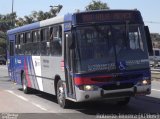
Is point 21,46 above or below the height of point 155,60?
above

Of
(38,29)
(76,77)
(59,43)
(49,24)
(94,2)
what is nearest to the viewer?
(76,77)

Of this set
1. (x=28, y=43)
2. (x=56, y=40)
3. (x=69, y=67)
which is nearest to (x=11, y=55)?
(x=28, y=43)

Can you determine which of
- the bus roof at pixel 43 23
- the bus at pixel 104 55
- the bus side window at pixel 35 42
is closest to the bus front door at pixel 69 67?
the bus at pixel 104 55

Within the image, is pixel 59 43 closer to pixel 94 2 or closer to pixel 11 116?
pixel 11 116

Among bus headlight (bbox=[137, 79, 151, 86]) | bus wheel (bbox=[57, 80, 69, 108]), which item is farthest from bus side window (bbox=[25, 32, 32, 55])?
bus headlight (bbox=[137, 79, 151, 86])

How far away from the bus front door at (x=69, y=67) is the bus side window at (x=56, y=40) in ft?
2.31

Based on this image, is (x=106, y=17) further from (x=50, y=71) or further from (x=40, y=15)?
(x=40, y=15)

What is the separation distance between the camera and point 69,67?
1298 centimetres

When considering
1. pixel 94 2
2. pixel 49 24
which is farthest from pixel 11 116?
pixel 94 2

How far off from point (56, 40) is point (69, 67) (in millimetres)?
1744

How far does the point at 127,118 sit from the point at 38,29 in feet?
21.4

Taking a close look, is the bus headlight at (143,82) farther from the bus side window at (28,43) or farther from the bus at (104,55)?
the bus side window at (28,43)

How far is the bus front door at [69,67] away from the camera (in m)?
12.8

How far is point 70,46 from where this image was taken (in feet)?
41.1
